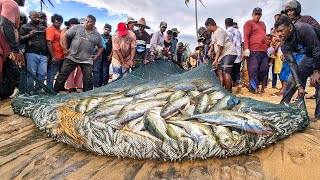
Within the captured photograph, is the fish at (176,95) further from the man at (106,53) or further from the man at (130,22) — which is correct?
the man at (106,53)

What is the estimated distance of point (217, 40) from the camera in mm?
5945

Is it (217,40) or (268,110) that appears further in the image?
(217,40)

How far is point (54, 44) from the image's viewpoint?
6805 mm

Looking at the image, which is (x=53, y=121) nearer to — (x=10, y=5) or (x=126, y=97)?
(x=126, y=97)

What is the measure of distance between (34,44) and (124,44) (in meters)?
1.97

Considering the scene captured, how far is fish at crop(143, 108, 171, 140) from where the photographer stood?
2420 millimetres

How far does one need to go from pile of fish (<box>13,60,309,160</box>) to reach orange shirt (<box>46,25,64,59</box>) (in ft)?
12.5

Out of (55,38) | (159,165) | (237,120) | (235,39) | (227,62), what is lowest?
(159,165)

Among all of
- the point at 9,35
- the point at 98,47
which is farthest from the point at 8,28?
the point at 98,47

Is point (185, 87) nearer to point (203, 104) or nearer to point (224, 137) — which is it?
point (203, 104)

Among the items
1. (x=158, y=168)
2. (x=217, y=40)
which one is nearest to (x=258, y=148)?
(x=158, y=168)

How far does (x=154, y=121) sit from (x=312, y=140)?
169cm

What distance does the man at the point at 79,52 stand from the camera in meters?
5.79

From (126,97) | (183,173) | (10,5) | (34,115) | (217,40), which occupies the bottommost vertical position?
(183,173)
